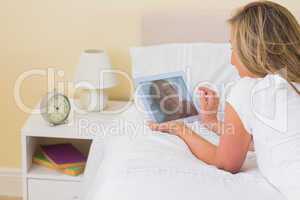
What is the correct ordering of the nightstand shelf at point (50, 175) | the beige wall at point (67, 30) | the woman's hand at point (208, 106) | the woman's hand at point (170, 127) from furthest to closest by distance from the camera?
1. the beige wall at point (67, 30)
2. the nightstand shelf at point (50, 175)
3. the woman's hand at point (208, 106)
4. the woman's hand at point (170, 127)

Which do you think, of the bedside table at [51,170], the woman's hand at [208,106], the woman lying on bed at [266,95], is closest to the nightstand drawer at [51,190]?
the bedside table at [51,170]

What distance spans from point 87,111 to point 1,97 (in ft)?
1.55

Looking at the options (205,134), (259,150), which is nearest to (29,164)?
(205,134)

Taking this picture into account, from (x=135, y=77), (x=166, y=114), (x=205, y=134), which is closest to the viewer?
(x=205, y=134)

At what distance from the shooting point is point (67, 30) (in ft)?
8.29

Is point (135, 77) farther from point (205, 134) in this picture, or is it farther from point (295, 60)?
point (295, 60)

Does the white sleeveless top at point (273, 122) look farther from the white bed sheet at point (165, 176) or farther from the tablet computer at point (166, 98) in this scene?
the tablet computer at point (166, 98)

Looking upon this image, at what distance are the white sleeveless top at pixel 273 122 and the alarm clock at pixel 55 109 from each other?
0.96 metres

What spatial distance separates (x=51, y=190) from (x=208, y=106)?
31.8 inches

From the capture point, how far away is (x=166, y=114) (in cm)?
215

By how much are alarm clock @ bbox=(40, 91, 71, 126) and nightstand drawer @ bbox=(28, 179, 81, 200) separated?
10.5 inches

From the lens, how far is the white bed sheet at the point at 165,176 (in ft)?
4.98

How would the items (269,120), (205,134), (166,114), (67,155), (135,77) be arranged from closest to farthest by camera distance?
(269,120) < (205,134) < (166,114) < (135,77) < (67,155)

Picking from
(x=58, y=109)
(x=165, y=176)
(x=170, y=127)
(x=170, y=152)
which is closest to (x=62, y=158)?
(x=58, y=109)
